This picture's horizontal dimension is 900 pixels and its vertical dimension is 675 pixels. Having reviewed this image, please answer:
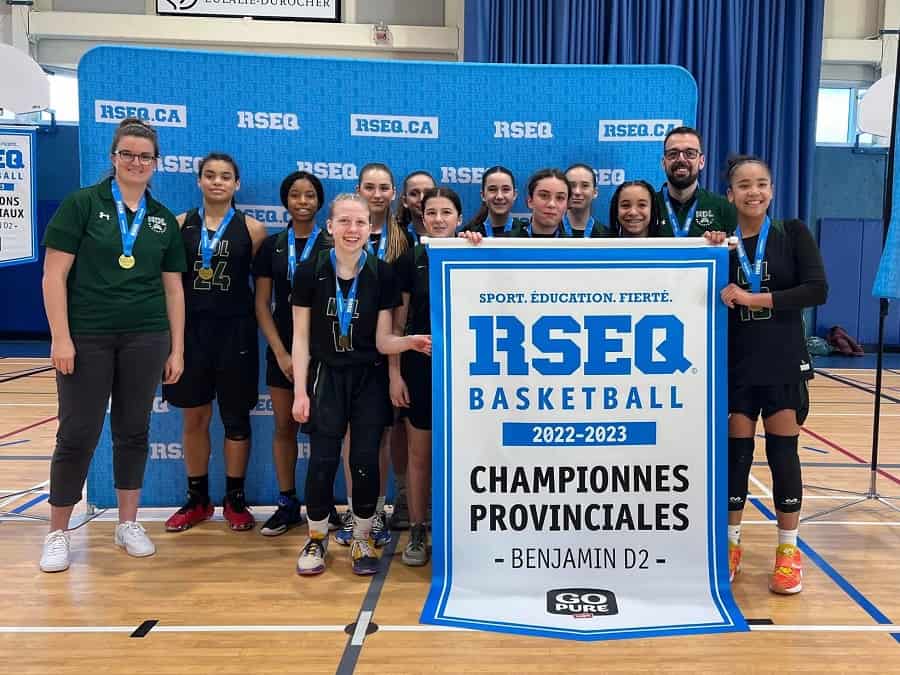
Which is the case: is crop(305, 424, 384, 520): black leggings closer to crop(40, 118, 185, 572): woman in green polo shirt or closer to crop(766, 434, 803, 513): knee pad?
crop(40, 118, 185, 572): woman in green polo shirt

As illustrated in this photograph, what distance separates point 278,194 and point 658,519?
230 cm

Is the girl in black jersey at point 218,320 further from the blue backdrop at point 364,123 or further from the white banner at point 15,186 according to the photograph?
the white banner at point 15,186

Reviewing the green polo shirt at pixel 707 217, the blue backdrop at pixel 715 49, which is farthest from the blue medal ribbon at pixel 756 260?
the blue backdrop at pixel 715 49

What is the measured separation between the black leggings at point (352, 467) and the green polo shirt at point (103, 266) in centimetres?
82

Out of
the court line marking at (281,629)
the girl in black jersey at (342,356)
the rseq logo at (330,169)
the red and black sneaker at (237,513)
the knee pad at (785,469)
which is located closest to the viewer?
the court line marking at (281,629)

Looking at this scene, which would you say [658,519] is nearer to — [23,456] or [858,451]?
[858,451]

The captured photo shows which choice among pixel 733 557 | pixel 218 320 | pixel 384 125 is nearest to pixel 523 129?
pixel 384 125

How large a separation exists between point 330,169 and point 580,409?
5.97ft

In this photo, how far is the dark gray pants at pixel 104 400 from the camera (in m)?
2.86

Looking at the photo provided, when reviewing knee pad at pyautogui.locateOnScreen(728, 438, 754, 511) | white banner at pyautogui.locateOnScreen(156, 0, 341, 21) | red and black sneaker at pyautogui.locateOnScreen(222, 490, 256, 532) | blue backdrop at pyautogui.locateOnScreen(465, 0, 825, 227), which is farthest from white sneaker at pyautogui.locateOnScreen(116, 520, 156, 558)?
white banner at pyautogui.locateOnScreen(156, 0, 341, 21)

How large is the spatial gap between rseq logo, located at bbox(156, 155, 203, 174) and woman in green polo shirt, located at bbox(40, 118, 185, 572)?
64 centimetres

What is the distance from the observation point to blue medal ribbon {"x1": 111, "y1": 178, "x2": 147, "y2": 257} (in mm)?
2855

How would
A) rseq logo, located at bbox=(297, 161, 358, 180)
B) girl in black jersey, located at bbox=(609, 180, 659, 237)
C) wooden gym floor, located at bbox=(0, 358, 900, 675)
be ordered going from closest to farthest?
wooden gym floor, located at bbox=(0, 358, 900, 675) < girl in black jersey, located at bbox=(609, 180, 659, 237) < rseq logo, located at bbox=(297, 161, 358, 180)

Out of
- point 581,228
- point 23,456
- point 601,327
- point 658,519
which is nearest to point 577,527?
point 658,519
